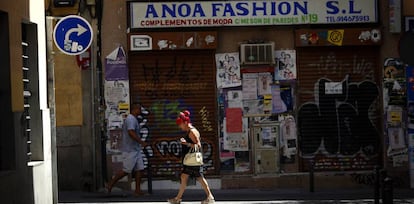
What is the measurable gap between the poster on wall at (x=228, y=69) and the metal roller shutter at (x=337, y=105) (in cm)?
138

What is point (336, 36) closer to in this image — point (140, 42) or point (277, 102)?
point (277, 102)

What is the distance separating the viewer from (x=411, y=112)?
15203 mm

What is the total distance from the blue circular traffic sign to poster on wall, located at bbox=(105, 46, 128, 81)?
3386 mm

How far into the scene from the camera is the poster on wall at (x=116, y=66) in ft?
49.1

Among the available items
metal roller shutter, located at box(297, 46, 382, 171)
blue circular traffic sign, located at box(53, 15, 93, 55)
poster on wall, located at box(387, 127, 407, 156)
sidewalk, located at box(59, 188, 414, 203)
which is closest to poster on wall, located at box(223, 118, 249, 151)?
sidewalk, located at box(59, 188, 414, 203)

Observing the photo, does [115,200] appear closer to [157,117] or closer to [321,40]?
[157,117]

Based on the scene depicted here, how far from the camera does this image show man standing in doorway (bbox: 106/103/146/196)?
1391 cm

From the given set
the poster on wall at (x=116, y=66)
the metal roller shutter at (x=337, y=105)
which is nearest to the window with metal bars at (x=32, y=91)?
the poster on wall at (x=116, y=66)

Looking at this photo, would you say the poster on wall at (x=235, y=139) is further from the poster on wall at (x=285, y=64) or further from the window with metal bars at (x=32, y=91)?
the window with metal bars at (x=32, y=91)

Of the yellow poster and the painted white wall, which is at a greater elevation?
the yellow poster

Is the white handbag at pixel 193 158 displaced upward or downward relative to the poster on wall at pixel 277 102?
downward

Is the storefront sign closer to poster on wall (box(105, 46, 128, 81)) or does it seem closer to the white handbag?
poster on wall (box(105, 46, 128, 81))

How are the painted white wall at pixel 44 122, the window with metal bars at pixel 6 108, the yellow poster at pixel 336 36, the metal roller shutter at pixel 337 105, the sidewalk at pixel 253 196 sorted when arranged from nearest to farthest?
1. the window with metal bars at pixel 6 108
2. the painted white wall at pixel 44 122
3. the sidewalk at pixel 253 196
4. the yellow poster at pixel 336 36
5. the metal roller shutter at pixel 337 105

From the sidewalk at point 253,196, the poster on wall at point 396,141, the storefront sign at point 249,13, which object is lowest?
the sidewalk at point 253,196
